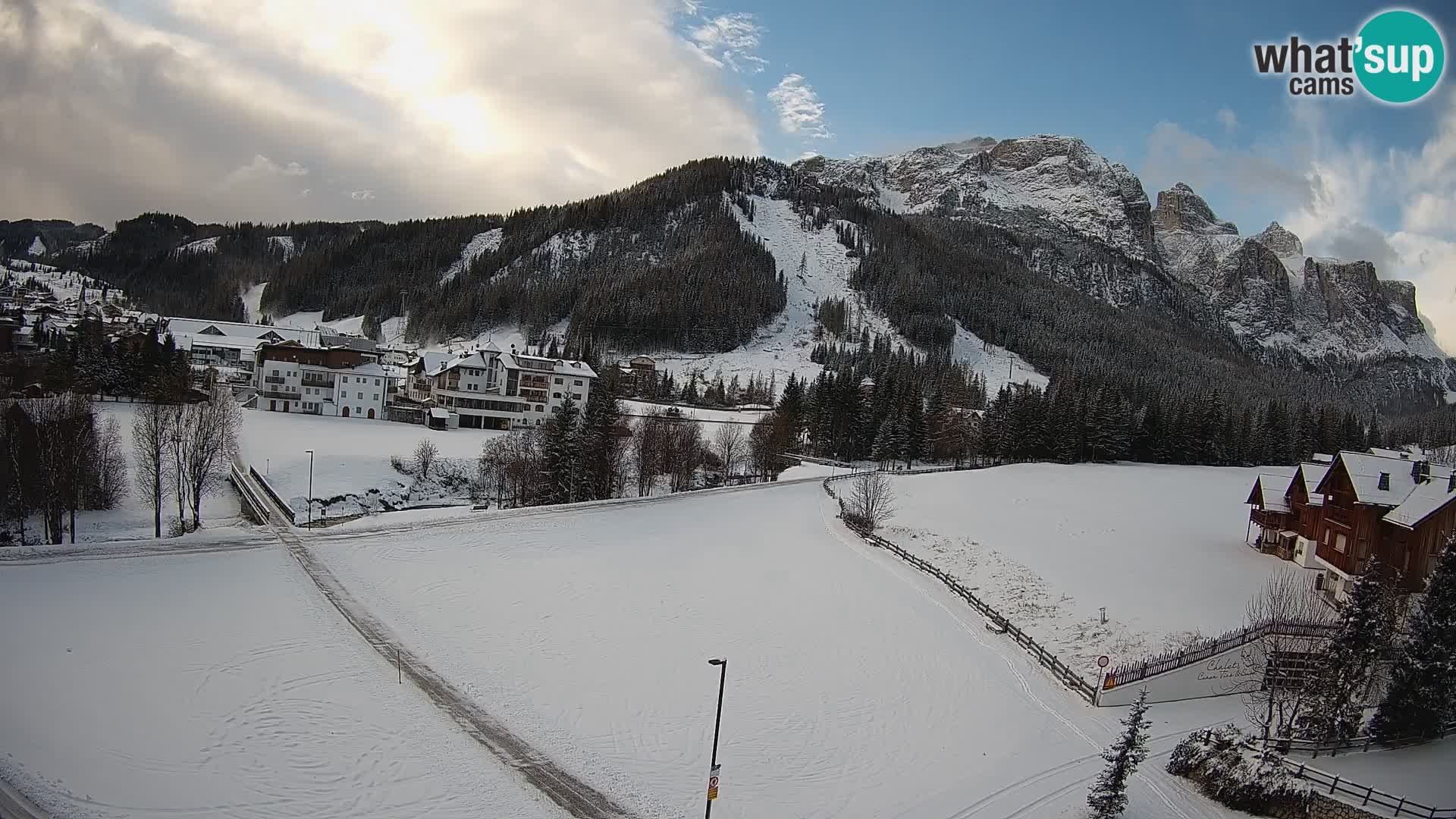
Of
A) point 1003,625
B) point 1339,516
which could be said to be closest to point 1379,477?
point 1339,516

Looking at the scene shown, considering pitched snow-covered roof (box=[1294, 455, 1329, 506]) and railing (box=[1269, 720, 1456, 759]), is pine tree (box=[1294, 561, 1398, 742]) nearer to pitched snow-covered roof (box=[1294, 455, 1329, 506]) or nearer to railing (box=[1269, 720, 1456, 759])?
railing (box=[1269, 720, 1456, 759])

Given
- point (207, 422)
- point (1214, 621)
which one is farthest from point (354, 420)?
point (1214, 621)

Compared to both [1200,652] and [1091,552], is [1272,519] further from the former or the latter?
[1200,652]

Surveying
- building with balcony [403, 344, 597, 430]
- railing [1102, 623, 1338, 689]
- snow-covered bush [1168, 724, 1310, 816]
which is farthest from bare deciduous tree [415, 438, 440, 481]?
snow-covered bush [1168, 724, 1310, 816]

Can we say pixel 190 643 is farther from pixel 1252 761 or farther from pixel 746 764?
pixel 1252 761

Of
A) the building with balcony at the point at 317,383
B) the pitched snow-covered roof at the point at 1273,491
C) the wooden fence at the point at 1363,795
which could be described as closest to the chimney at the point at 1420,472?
the pitched snow-covered roof at the point at 1273,491

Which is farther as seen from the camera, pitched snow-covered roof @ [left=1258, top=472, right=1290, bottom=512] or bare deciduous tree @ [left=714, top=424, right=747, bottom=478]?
bare deciduous tree @ [left=714, top=424, right=747, bottom=478]
